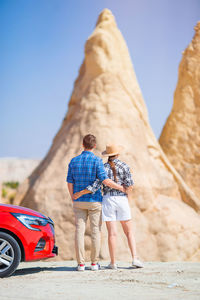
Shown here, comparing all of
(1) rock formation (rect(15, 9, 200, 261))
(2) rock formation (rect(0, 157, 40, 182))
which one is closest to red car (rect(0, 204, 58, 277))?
(1) rock formation (rect(15, 9, 200, 261))

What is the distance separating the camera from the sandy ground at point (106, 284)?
3445 millimetres

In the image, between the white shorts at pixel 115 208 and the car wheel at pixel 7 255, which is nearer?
the car wheel at pixel 7 255

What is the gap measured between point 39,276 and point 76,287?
3.16 feet

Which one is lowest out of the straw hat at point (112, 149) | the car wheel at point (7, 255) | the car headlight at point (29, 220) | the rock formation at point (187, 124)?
the car wheel at point (7, 255)

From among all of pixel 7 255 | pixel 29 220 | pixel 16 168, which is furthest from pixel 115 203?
pixel 16 168

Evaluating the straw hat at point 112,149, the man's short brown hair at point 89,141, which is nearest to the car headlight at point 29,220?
the man's short brown hair at point 89,141

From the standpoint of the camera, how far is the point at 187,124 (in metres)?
13.9

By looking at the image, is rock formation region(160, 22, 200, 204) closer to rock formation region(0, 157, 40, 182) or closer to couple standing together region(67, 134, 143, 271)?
couple standing together region(67, 134, 143, 271)

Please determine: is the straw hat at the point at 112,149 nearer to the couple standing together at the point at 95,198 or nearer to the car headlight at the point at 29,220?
the couple standing together at the point at 95,198

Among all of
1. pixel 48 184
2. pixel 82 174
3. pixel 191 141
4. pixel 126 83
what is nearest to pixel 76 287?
pixel 82 174

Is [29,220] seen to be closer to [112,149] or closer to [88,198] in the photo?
[88,198]

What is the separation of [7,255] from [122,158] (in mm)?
6215

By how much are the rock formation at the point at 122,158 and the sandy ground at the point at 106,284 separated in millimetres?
4422

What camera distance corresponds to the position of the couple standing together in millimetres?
5008
